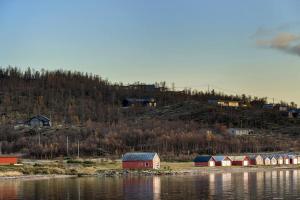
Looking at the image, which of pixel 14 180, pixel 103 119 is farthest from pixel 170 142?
pixel 14 180

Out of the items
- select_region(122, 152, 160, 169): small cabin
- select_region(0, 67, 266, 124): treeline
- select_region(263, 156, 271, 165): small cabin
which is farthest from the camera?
select_region(0, 67, 266, 124): treeline

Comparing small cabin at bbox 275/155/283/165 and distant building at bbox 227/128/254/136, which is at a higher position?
distant building at bbox 227/128/254/136

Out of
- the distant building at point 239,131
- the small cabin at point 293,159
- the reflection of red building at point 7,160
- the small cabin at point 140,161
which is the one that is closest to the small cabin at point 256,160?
the small cabin at point 293,159

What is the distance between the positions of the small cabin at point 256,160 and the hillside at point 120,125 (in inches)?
482

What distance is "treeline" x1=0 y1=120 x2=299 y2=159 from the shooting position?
11200 centimetres

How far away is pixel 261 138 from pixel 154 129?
22.9 metres

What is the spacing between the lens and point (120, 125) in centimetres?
14175

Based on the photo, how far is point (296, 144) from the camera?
132875 mm

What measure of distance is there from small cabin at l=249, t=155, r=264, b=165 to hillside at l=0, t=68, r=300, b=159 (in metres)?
12.2

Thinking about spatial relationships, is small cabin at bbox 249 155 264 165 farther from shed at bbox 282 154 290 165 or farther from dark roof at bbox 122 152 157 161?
dark roof at bbox 122 152 157 161

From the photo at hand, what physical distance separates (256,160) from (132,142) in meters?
27.8

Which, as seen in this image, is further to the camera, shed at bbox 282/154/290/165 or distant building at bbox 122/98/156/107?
distant building at bbox 122/98/156/107

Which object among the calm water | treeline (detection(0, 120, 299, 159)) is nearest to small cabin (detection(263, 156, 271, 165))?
treeline (detection(0, 120, 299, 159))

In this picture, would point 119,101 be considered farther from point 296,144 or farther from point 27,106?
point 296,144
